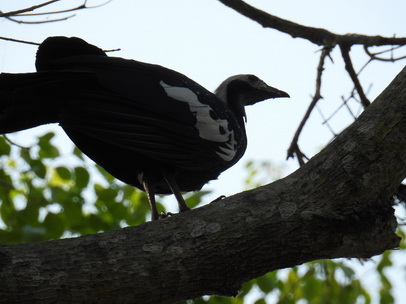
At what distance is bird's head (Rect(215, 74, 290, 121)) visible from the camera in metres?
5.88

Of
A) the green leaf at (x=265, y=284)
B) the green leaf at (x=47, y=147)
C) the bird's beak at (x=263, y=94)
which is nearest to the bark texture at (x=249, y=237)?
the green leaf at (x=265, y=284)

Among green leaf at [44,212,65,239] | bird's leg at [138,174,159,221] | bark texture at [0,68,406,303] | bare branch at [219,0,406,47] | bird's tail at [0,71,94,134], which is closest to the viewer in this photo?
bark texture at [0,68,406,303]

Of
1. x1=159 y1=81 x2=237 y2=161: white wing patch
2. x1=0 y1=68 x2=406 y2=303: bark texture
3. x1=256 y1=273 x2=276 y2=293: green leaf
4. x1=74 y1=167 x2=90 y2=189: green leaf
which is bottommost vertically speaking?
x1=0 y1=68 x2=406 y2=303: bark texture

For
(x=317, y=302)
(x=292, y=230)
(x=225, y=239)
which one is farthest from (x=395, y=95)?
(x=317, y=302)

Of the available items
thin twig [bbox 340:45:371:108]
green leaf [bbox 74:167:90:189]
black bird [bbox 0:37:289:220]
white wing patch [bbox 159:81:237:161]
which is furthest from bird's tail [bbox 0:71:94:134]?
thin twig [bbox 340:45:371:108]

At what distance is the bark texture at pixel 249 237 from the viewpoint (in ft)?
11.2

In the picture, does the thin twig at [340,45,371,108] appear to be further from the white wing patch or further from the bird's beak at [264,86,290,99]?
the white wing patch

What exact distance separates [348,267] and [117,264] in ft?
11.6

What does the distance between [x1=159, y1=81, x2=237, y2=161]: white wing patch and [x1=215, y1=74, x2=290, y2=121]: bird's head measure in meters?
0.95

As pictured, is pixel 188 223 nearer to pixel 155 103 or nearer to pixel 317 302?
pixel 155 103

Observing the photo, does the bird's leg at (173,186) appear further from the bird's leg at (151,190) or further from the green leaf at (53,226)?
the green leaf at (53,226)

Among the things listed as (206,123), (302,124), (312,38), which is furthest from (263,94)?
(206,123)

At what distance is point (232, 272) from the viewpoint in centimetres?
361

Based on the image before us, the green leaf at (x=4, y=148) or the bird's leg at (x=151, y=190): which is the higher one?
the green leaf at (x=4, y=148)
